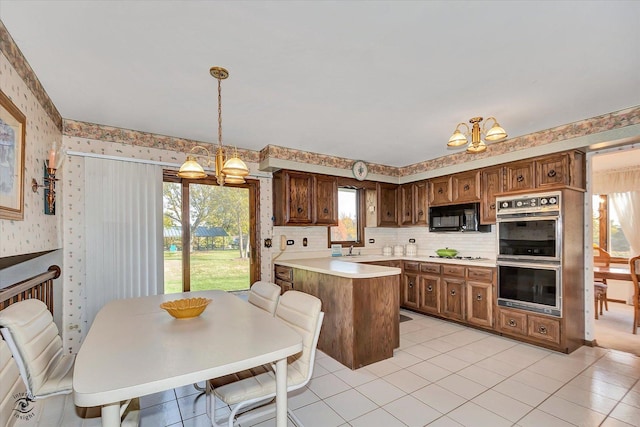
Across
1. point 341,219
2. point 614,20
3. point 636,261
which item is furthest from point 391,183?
point 614,20

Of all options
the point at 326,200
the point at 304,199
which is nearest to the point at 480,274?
the point at 326,200

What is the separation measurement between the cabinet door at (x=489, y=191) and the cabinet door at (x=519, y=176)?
0.10 m

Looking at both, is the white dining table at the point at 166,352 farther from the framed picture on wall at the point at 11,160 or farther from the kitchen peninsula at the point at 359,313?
the kitchen peninsula at the point at 359,313

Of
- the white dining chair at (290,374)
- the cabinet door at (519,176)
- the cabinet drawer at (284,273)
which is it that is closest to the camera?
the white dining chair at (290,374)

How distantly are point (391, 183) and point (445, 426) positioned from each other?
157 inches

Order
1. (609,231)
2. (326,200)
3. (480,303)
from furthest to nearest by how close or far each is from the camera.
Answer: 1. (609,231)
2. (326,200)
3. (480,303)

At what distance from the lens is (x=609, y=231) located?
18.3 ft

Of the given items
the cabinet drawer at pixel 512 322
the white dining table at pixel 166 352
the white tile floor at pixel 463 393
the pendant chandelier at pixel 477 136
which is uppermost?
the pendant chandelier at pixel 477 136

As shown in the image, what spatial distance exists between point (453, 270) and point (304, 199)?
2.32 metres

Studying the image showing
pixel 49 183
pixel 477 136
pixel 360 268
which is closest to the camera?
pixel 49 183

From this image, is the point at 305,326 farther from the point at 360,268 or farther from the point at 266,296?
the point at 360,268

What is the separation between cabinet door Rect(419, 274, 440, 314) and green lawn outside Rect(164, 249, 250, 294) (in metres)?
2.62

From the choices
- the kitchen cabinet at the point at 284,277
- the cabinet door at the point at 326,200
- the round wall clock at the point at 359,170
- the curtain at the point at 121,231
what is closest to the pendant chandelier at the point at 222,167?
the curtain at the point at 121,231

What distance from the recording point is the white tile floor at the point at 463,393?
2.11m
